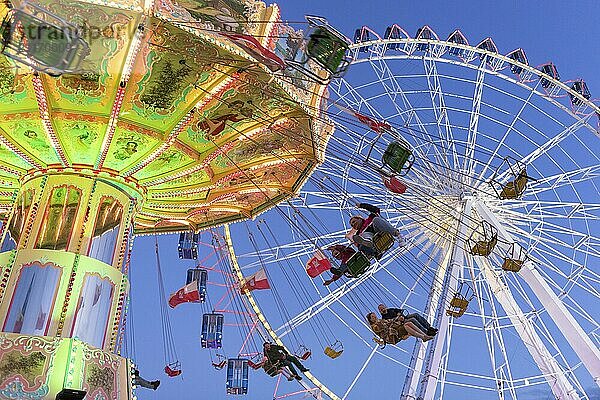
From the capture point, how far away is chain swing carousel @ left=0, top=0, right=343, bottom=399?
6.77 meters

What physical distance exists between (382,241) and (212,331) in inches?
217

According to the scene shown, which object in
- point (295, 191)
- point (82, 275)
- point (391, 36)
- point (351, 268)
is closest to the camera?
point (82, 275)

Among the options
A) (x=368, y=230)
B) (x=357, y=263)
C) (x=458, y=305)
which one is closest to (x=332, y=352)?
(x=458, y=305)

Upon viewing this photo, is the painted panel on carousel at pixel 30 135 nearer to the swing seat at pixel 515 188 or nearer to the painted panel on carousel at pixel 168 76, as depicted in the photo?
the painted panel on carousel at pixel 168 76

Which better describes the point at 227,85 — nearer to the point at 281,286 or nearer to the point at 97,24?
the point at 97,24

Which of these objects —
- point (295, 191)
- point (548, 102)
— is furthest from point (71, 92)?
point (548, 102)

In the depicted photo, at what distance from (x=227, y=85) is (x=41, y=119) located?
246 centimetres

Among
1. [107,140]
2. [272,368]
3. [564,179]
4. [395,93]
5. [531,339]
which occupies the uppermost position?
[395,93]

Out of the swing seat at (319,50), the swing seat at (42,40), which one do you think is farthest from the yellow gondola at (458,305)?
the swing seat at (42,40)

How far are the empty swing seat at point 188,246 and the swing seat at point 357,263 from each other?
5925 mm

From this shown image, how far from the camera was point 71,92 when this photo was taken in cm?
794

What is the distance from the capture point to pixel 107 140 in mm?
8570

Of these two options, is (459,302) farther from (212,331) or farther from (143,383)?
(143,383)

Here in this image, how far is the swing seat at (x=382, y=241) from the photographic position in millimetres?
10867
